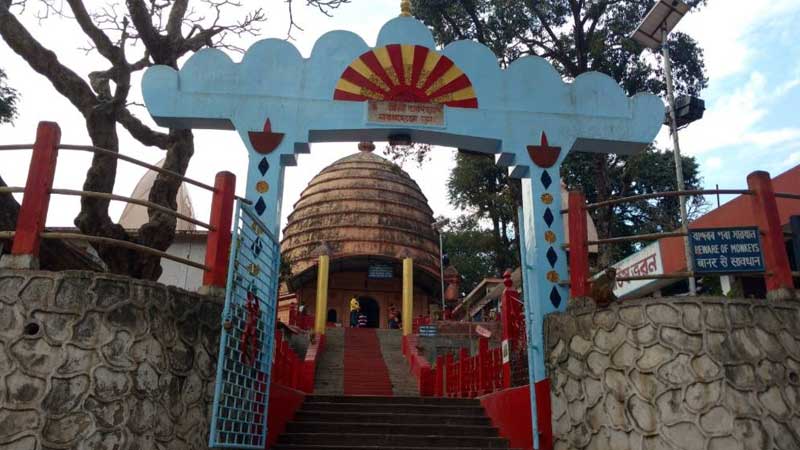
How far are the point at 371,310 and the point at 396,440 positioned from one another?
63.9 feet

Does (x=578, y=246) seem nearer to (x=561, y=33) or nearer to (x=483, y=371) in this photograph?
(x=483, y=371)

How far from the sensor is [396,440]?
21.4 ft

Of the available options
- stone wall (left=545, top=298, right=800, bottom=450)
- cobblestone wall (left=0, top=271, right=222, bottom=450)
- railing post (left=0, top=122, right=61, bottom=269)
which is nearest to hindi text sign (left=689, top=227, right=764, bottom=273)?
stone wall (left=545, top=298, right=800, bottom=450)

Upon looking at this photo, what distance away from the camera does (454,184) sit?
1032 inches

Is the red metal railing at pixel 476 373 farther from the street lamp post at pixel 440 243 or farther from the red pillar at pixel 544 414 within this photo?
the street lamp post at pixel 440 243

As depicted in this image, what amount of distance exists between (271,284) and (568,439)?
3121mm

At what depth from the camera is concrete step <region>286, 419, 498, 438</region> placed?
6707mm

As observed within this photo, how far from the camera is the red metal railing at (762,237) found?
510 centimetres

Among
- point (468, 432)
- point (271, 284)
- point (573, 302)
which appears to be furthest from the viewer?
point (468, 432)

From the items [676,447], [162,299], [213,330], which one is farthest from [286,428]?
[676,447]

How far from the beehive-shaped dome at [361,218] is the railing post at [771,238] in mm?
19221

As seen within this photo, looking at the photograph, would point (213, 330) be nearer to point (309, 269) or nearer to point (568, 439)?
point (568, 439)

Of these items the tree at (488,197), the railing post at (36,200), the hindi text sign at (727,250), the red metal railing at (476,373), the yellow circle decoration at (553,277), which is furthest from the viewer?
the tree at (488,197)

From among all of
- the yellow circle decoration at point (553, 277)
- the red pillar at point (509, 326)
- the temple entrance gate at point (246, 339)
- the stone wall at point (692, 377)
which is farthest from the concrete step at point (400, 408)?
the stone wall at point (692, 377)
